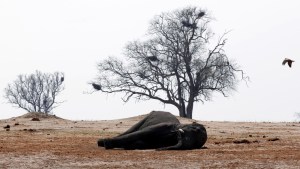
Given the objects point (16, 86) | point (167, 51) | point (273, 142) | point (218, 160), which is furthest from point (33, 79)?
point (218, 160)

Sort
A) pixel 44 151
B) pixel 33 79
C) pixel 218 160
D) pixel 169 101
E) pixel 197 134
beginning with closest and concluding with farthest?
pixel 218 160
pixel 44 151
pixel 197 134
pixel 169 101
pixel 33 79

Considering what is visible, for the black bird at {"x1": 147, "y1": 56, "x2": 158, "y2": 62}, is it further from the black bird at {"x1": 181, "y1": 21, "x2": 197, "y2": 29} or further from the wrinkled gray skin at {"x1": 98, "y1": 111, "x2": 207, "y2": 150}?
the wrinkled gray skin at {"x1": 98, "y1": 111, "x2": 207, "y2": 150}

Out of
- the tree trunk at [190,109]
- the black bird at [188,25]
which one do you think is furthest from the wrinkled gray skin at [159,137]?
the black bird at [188,25]

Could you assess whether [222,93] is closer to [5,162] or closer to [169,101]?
[169,101]

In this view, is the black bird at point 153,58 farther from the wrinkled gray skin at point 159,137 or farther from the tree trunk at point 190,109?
the wrinkled gray skin at point 159,137

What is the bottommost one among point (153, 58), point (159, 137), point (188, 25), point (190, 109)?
point (159, 137)

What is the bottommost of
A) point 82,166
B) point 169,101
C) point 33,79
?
point 82,166

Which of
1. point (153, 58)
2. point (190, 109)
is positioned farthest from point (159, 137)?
point (153, 58)

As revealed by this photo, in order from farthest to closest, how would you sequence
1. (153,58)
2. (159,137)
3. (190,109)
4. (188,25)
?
1. (153,58)
2. (188,25)
3. (190,109)
4. (159,137)

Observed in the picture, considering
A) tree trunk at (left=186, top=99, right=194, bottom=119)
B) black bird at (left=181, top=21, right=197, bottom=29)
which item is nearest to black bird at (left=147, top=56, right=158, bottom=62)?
black bird at (left=181, top=21, right=197, bottom=29)

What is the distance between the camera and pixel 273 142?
14.0m

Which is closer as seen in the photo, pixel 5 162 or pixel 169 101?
pixel 5 162

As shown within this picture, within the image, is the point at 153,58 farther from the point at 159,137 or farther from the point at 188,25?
the point at 159,137

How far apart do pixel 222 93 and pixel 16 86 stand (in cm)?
2452
